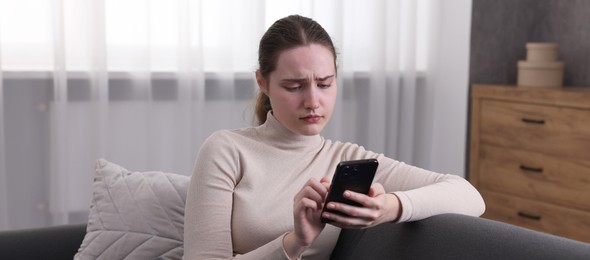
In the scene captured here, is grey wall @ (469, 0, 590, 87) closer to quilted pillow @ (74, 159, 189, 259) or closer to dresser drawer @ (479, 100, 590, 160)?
dresser drawer @ (479, 100, 590, 160)

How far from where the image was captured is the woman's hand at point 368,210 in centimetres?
161

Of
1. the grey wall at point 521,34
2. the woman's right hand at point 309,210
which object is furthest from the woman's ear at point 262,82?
the grey wall at point 521,34

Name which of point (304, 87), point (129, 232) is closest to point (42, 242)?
point (129, 232)

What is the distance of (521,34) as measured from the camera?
180 inches

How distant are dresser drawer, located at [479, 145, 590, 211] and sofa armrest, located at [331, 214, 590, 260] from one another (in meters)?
2.01

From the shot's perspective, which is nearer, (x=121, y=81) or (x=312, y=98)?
(x=312, y=98)

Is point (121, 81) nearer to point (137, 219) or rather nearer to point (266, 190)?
point (137, 219)

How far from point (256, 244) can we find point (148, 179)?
528mm

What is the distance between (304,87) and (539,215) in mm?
2336

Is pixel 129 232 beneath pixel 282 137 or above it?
beneath

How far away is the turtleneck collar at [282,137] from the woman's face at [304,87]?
0.07 m

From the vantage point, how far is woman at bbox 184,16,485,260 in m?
1.85

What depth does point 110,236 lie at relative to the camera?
7.38 feet

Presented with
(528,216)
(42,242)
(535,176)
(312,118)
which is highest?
(312,118)
